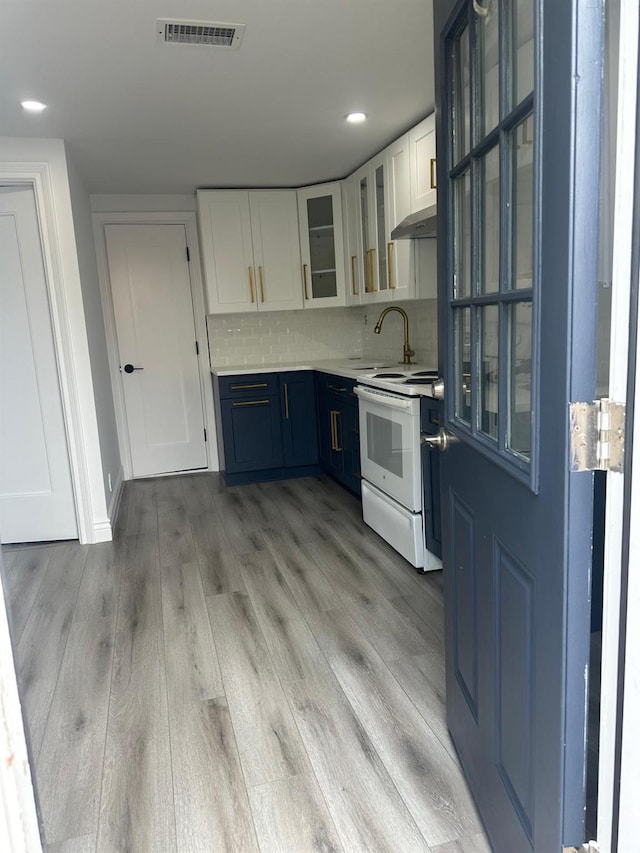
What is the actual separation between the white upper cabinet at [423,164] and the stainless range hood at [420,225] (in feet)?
0.49

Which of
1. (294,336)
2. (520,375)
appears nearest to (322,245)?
(294,336)

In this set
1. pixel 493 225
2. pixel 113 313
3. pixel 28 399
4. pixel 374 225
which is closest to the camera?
pixel 493 225

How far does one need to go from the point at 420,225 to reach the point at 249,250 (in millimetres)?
2053

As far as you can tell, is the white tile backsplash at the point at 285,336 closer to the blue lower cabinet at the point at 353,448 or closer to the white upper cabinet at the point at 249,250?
the white upper cabinet at the point at 249,250

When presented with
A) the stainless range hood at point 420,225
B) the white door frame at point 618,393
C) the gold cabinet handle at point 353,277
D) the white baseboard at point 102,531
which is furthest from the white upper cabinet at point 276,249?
the white door frame at point 618,393

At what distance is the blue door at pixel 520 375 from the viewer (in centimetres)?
84

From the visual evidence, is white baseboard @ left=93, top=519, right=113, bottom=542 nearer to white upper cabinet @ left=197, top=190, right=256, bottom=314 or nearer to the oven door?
the oven door

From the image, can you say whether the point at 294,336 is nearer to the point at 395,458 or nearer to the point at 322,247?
the point at 322,247

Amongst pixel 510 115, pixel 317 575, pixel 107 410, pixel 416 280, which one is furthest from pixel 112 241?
pixel 510 115

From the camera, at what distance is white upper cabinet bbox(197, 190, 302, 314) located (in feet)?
14.9

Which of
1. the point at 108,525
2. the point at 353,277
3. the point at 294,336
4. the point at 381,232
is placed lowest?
the point at 108,525

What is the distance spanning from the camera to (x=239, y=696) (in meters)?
2.02

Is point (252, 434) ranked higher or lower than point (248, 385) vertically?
lower

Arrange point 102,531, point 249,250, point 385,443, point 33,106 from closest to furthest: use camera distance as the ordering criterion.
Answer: point 33,106, point 385,443, point 102,531, point 249,250
